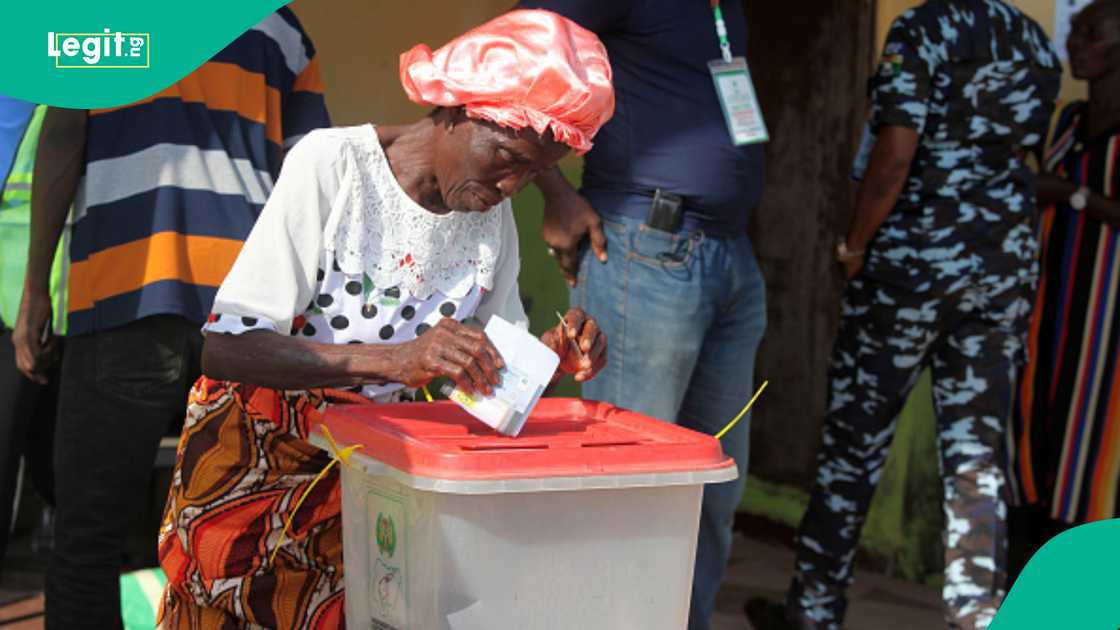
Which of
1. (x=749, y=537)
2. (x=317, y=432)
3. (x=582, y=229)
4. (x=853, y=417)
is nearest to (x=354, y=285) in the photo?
(x=317, y=432)

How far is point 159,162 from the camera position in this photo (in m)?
3.14

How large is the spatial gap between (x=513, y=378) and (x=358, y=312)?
40cm

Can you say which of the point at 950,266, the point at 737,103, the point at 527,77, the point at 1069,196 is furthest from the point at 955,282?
the point at 527,77

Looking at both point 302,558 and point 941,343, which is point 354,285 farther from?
point 941,343

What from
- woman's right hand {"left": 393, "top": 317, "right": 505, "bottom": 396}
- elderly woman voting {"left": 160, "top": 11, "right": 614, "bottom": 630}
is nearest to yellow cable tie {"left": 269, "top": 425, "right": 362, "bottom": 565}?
elderly woman voting {"left": 160, "top": 11, "right": 614, "bottom": 630}

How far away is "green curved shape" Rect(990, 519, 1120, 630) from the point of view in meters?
3.28

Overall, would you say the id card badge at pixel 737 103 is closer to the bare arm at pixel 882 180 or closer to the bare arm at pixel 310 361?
the bare arm at pixel 882 180

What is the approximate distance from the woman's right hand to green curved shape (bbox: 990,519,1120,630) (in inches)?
69.3

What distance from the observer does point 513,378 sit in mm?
2164

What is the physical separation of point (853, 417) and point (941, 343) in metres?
0.33

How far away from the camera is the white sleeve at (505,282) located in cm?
267

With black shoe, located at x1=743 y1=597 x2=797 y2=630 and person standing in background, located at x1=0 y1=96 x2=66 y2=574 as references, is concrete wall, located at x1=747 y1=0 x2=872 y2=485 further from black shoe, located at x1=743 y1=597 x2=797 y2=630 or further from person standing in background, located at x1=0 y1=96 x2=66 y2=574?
person standing in background, located at x1=0 y1=96 x2=66 y2=574

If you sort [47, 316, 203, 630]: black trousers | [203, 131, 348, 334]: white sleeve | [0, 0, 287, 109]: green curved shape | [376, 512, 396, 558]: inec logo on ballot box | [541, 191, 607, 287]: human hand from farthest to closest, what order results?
1. [541, 191, 607, 287]: human hand
2. [47, 316, 203, 630]: black trousers
3. [0, 0, 287, 109]: green curved shape
4. [203, 131, 348, 334]: white sleeve
5. [376, 512, 396, 558]: inec logo on ballot box

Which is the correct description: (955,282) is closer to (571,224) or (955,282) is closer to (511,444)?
(571,224)
